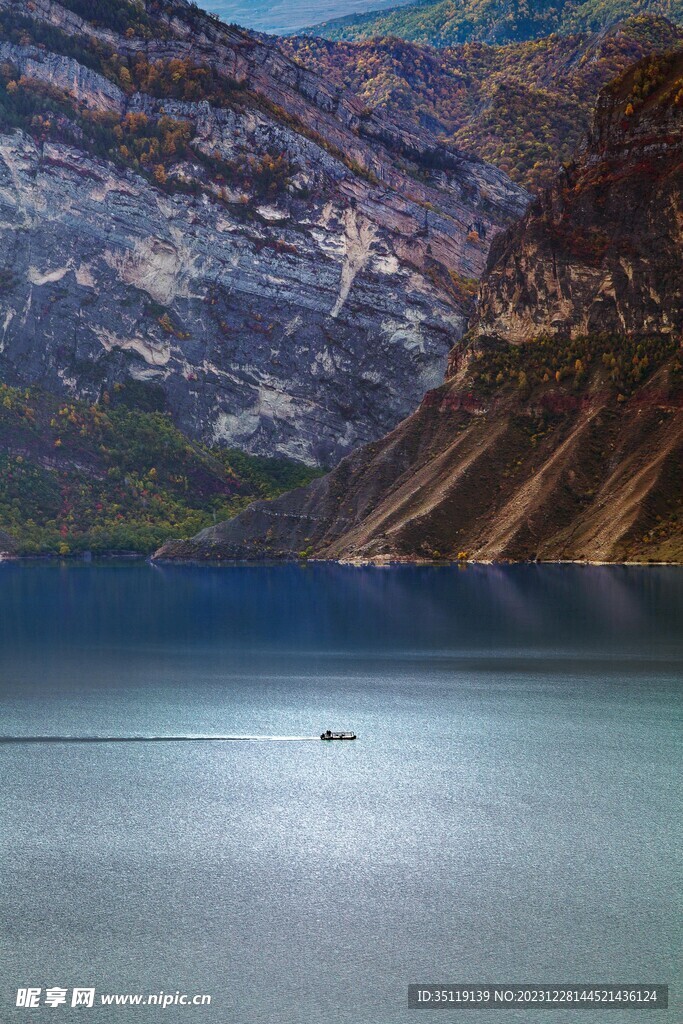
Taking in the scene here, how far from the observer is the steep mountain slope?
536 ft

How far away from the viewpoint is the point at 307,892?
37000 millimetres

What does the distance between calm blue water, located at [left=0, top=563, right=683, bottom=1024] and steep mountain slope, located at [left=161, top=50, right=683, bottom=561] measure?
2800 inches

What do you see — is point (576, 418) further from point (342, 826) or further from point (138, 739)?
point (342, 826)

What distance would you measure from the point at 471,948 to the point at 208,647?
210 feet

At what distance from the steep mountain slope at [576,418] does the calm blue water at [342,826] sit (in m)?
71.1

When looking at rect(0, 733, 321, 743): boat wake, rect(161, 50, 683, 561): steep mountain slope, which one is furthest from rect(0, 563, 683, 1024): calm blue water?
rect(161, 50, 683, 561): steep mountain slope

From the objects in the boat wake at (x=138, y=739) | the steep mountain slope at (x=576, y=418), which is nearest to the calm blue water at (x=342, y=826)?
the boat wake at (x=138, y=739)

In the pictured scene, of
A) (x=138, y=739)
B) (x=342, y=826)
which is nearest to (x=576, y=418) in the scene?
(x=138, y=739)

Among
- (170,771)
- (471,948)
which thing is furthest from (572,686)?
(471,948)

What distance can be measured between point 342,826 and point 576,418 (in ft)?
460

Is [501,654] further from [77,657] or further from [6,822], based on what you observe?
[6,822]

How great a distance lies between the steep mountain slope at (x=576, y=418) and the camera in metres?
164

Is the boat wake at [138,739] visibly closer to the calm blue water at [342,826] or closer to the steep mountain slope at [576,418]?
the calm blue water at [342,826]

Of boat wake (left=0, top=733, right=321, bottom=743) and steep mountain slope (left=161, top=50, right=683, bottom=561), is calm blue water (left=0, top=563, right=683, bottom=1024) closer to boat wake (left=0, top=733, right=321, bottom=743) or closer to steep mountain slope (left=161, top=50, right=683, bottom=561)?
boat wake (left=0, top=733, right=321, bottom=743)
